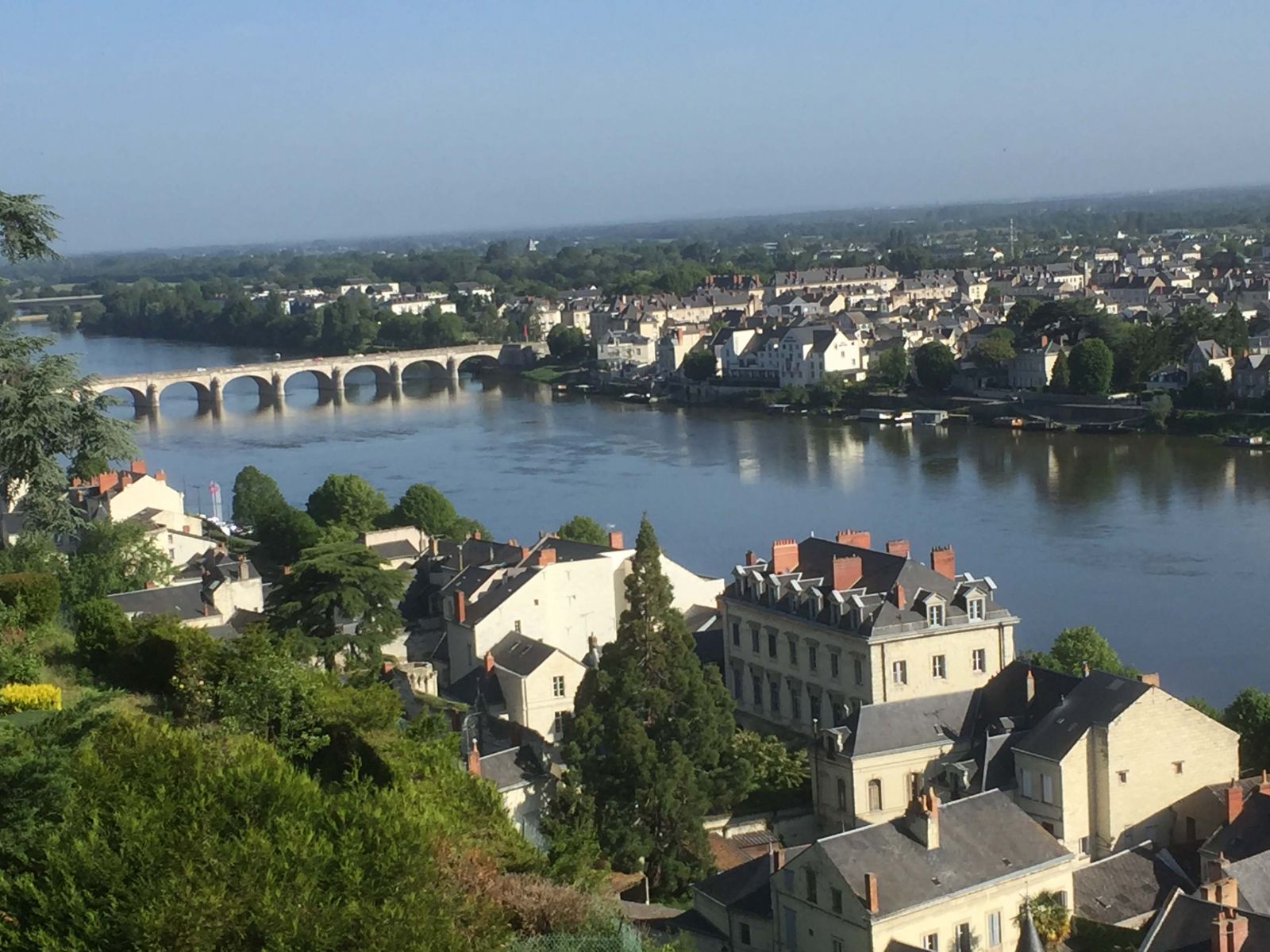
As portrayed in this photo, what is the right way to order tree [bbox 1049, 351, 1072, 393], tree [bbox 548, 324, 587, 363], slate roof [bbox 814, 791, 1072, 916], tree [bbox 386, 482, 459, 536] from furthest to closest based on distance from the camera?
tree [bbox 548, 324, 587, 363] → tree [bbox 1049, 351, 1072, 393] → tree [bbox 386, 482, 459, 536] → slate roof [bbox 814, 791, 1072, 916]

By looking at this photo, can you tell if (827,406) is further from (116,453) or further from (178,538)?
(116,453)

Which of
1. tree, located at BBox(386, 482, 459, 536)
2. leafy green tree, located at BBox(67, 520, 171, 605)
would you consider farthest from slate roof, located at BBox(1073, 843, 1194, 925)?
tree, located at BBox(386, 482, 459, 536)

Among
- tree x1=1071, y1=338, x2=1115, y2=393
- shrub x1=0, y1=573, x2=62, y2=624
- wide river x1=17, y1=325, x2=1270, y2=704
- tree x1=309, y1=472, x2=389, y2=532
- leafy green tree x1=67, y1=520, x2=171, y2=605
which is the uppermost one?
shrub x1=0, y1=573, x2=62, y2=624

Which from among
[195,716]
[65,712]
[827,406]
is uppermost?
[65,712]

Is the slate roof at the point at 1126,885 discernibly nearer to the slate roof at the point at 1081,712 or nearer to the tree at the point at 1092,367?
the slate roof at the point at 1081,712

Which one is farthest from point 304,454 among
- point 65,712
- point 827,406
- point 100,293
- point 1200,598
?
point 100,293

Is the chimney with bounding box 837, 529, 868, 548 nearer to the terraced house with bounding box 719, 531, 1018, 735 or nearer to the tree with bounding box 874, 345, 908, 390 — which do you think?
the terraced house with bounding box 719, 531, 1018, 735
